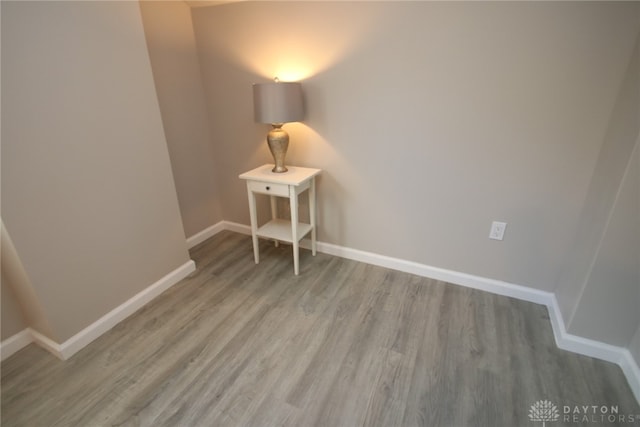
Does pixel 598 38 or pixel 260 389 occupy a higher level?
pixel 598 38

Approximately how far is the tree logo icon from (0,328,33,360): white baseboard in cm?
256

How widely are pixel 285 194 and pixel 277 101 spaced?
61 cm

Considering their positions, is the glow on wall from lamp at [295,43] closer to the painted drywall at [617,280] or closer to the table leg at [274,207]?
the table leg at [274,207]

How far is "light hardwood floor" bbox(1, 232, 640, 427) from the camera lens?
133cm

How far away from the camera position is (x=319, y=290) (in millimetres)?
2121

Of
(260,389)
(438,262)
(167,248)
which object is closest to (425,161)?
(438,262)

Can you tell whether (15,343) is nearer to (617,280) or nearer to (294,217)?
(294,217)

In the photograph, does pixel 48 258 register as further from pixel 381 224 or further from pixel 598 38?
pixel 598 38

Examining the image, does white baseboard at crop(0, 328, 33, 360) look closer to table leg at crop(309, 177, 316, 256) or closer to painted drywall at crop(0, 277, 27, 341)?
painted drywall at crop(0, 277, 27, 341)

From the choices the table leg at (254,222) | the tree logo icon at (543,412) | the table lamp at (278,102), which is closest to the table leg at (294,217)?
the table leg at (254,222)

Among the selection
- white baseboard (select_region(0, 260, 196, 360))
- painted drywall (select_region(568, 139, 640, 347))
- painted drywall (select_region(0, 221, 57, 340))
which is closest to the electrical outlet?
painted drywall (select_region(568, 139, 640, 347))

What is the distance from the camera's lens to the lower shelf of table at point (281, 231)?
2.26 m

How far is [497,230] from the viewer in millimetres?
1927

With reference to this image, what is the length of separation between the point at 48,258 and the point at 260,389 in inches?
47.6
